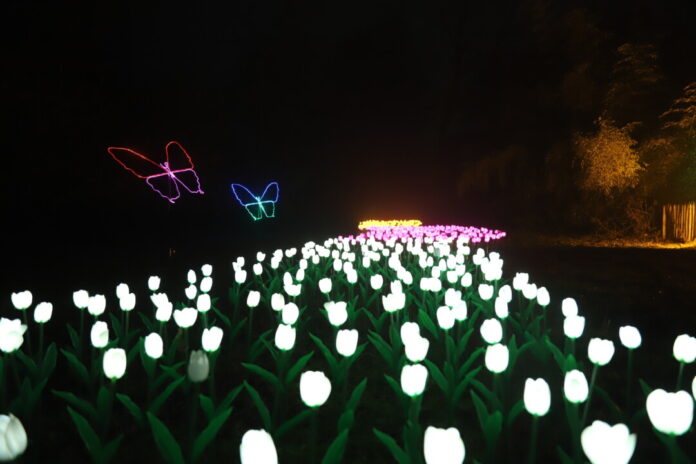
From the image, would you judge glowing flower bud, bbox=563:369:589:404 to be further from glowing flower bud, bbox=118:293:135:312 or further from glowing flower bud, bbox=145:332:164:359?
glowing flower bud, bbox=118:293:135:312

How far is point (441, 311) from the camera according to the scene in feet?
9.99

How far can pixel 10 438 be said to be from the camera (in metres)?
1.43

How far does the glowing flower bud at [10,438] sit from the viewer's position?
1.41 meters

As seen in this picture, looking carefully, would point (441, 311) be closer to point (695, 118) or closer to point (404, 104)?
point (695, 118)

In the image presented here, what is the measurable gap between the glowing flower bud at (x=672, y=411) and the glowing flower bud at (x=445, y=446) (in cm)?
73

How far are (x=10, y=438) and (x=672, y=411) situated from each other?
6.76 feet

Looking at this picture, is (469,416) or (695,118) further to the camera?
(695,118)

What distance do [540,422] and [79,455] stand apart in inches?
85.7

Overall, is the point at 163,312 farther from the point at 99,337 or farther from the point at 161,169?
the point at 161,169

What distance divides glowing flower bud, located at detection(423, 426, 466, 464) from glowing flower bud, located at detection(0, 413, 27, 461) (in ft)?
3.92

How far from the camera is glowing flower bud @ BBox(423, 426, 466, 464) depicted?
1.43 metres

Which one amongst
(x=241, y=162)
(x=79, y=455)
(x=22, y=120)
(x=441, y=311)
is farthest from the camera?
(x=241, y=162)

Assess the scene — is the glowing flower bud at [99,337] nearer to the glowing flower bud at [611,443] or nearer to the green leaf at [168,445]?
the green leaf at [168,445]

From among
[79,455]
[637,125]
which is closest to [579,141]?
[637,125]
